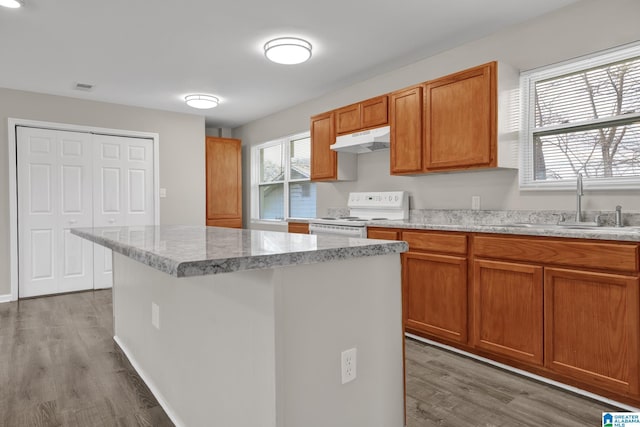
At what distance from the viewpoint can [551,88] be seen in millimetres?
2867

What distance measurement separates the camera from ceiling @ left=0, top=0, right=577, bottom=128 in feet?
8.95

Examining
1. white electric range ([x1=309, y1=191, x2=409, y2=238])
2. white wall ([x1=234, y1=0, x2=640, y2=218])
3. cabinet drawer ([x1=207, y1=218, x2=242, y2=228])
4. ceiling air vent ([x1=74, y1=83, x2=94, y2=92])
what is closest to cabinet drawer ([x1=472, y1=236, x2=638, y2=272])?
white wall ([x1=234, y1=0, x2=640, y2=218])

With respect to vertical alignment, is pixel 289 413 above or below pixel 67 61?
below

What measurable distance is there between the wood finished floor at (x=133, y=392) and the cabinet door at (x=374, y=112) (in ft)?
6.56

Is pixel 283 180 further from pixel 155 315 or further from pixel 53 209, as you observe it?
pixel 155 315

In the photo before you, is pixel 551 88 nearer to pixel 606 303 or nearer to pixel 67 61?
pixel 606 303

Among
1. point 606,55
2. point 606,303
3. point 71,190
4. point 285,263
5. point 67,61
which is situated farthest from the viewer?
point 71,190

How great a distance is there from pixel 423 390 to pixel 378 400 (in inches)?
36.6

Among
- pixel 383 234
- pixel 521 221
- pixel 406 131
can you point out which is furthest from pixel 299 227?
pixel 521 221

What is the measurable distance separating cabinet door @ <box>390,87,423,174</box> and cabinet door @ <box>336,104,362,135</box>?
0.47 meters

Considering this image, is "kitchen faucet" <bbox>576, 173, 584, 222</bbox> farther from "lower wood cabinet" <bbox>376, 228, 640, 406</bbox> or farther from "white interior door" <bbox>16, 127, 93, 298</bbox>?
"white interior door" <bbox>16, 127, 93, 298</bbox>

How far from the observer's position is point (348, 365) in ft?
4.38

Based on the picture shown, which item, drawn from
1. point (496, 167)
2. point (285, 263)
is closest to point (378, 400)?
point (285, 263)

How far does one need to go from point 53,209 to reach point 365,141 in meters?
3.79
